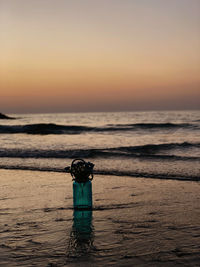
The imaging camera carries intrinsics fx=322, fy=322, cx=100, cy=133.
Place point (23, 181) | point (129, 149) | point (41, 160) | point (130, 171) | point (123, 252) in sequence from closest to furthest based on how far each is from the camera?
point (123, 252) < point (23, 181) < point (130, 171) < point (41, 160) < point (129, 149)

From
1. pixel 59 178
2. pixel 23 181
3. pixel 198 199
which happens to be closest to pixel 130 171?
pixel 59 178

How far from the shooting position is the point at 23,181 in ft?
23.8

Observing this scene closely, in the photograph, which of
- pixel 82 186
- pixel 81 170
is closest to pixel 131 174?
pixel 82 186

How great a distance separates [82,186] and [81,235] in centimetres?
117

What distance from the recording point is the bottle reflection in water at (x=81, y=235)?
124 inches

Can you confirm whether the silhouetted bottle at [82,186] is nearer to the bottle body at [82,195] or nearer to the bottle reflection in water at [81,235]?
the bottle body at [82,195]

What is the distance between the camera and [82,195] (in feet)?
16.1

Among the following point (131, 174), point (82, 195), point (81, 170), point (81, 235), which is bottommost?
point (81, 235)

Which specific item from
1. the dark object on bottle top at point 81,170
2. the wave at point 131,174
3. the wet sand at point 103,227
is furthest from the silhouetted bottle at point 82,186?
the wave at point 131,174

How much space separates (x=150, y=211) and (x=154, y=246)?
139 cm

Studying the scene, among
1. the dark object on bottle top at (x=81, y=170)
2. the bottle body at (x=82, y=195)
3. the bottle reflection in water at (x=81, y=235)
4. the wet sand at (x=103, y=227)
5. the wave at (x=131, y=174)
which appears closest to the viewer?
A: the wet sand at (x=103, y=227)

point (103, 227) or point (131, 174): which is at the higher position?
point (131, 174)

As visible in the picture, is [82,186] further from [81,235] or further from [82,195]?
[81,235]

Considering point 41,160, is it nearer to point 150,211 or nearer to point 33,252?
point 150,211
